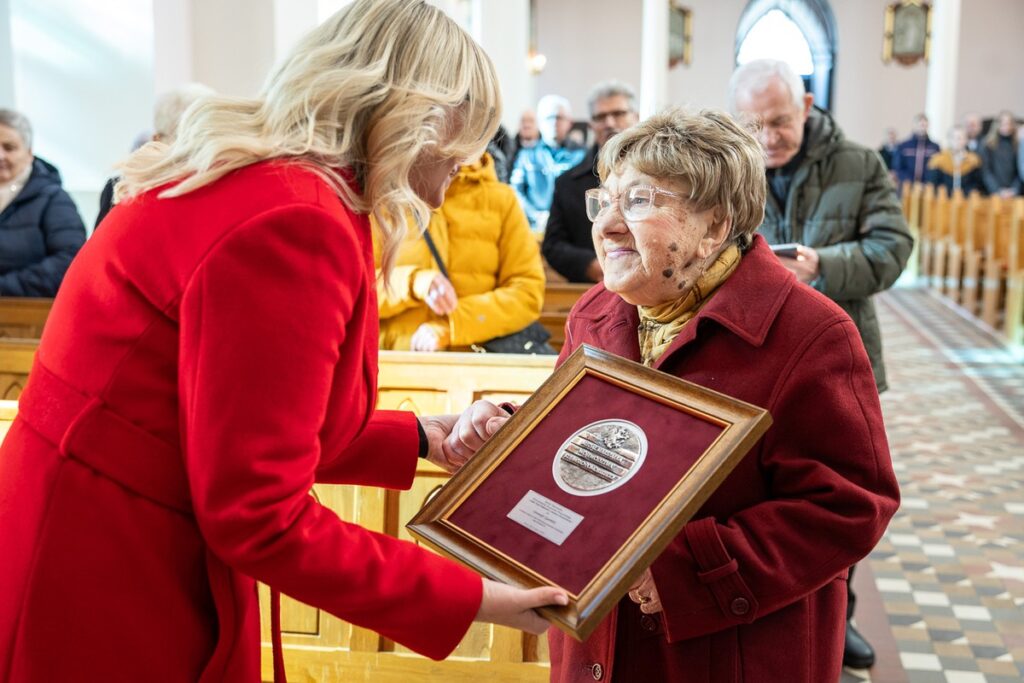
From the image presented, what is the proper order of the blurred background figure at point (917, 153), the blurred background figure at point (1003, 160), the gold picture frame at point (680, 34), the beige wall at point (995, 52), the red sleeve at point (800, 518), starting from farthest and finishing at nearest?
the gold picture frame at point (680, 34) → the beige wall at point (995, 52) → the blurred background figure at point (917, 153) → the blurred background figure at point (1003, 160) → the red sleeve at point (800, 518)

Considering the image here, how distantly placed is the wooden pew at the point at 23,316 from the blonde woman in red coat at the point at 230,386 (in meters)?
3.25

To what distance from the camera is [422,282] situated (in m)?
3.61

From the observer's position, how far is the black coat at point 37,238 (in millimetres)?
4688

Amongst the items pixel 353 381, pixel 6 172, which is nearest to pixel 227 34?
pixel 6 172

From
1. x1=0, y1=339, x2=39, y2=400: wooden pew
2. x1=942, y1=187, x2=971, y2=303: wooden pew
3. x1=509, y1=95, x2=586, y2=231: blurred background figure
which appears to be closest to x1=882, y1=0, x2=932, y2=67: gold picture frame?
x1=942, y1=187, x2=971, y2=303: wooden pew

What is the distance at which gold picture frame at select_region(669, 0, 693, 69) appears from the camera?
2522cm

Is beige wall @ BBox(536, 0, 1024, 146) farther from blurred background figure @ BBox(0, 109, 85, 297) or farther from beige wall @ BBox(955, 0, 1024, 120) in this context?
blurred background figure @ BBox(0, 109, 85, 297)

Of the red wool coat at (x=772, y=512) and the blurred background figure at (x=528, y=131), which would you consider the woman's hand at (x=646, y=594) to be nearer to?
the red wool coat at (x=772, y=512)

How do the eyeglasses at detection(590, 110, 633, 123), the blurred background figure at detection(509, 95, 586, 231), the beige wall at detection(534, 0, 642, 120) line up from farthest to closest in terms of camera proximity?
the beige wall at detection(534, 0, 642, 120), the blurred background figure at detection(509, 95, 586, 231), the eyeglasses at detection(590, 110, 633, 123)

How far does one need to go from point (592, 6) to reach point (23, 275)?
22040 mm

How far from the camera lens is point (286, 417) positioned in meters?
1.25

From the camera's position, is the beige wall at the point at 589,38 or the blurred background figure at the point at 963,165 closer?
the blurred background figure at the point at 963,165

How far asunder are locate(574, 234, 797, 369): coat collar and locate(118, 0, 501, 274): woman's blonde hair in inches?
22.1

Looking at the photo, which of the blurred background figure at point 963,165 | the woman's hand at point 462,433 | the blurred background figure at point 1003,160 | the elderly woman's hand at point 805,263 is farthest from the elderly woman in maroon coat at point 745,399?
the blurred background figure at point 963,165
